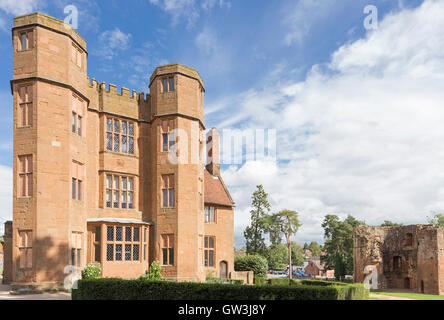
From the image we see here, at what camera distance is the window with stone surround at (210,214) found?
34.9 metres

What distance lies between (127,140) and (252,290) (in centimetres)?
1700

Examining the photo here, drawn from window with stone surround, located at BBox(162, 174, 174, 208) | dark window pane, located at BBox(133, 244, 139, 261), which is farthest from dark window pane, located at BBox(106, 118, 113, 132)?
dark window pane, located at BBox(133, 244, 139, 261)

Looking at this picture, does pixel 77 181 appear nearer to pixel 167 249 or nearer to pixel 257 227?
pixel 167 249

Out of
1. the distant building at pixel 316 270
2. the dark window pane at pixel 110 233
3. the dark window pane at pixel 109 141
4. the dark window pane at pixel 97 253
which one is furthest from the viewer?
the distant building at pixel 316 270

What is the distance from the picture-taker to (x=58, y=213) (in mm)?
22312

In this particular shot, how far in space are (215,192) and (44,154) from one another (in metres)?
17.5

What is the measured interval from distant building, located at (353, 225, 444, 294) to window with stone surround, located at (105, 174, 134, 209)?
31.1 m

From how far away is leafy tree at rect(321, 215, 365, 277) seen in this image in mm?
66500

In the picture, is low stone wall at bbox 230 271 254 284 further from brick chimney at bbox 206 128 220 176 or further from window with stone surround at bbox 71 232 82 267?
window with stone surround at bbox 71 232 82 267

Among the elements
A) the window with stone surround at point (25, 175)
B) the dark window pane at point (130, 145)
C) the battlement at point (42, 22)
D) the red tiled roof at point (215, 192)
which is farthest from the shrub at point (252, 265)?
the battlement at point (42, 22)

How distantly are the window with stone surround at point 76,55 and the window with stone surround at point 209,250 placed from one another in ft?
57.6

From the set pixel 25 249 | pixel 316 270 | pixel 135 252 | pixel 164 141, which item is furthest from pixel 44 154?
pixel 316 270

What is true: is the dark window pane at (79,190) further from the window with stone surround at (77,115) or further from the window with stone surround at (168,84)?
the window with stone surround at (168,84)
